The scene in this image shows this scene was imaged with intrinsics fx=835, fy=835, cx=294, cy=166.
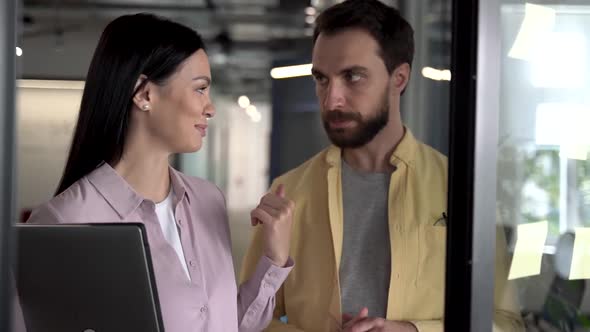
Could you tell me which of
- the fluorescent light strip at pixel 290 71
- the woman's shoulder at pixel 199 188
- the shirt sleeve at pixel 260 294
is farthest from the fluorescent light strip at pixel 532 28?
the fluorescent light strip at pixel 290 71

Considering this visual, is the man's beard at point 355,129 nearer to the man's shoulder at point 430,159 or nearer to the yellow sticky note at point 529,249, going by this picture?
the man's shoulder at point 430,159

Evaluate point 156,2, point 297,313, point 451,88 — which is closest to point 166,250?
point 297,313

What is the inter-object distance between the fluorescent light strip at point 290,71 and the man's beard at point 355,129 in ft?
18.3

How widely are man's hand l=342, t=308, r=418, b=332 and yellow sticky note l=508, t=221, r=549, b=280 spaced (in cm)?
43

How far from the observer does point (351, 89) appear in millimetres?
2215

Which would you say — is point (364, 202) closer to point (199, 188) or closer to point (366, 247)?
point (366, 247)

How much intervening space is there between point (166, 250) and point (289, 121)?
5878mm

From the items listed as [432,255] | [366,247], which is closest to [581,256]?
[432,255]

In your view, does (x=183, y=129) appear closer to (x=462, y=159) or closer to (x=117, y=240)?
(x=117, y=240)

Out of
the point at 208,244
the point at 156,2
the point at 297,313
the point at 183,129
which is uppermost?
the point at 156,2

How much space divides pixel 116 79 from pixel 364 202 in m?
0.72

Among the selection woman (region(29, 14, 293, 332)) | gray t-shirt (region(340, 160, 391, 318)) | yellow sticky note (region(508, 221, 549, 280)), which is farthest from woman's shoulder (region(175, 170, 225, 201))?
yellow sticky note (region(508, 221, 549, 280))

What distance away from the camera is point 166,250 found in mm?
1860

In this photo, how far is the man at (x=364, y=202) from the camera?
2.08 metres
